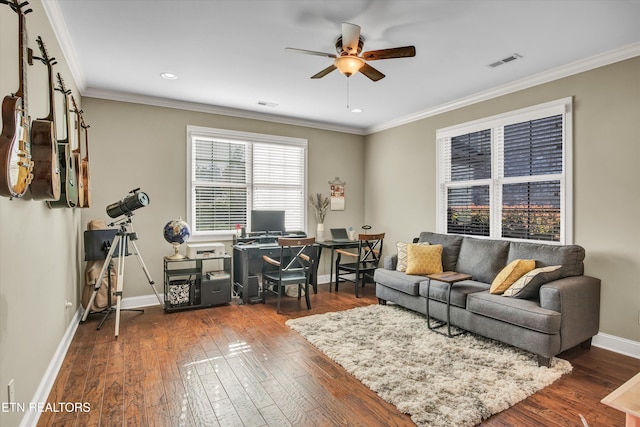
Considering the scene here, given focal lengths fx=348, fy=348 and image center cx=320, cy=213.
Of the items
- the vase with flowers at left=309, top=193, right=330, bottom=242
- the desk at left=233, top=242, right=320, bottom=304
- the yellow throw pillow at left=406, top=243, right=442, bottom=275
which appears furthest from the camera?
the vase with flowers at left=309, top=193, right=330, bottom=242

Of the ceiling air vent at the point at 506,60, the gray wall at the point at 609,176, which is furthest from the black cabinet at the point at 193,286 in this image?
the gray wall at the point at 609,176

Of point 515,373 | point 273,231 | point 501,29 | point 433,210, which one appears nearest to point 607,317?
point 515,373

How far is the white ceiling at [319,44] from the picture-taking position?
2518 millimetres

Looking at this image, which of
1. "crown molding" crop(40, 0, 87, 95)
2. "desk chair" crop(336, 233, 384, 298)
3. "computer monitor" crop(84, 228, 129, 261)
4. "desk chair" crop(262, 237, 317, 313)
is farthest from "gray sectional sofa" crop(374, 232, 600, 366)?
"crown molding" crop(40, 0, 87, 95)

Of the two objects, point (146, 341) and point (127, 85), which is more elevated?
point (127, 85)

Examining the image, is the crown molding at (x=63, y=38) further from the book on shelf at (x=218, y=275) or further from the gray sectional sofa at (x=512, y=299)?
the gray sectional sofa at (x=512, y=299)

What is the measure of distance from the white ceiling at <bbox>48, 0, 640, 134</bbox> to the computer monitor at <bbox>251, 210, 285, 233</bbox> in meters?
1.63

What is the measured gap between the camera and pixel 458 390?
7.93ft

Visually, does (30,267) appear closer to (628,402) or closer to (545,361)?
(628,402)

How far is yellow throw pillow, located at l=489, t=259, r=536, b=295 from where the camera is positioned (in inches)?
129

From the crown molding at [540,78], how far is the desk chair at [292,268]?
2.54 metres

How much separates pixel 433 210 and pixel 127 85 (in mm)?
4270

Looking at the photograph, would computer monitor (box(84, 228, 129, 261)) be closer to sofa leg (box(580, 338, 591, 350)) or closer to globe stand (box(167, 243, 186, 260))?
globe stand (box(167, 243, 186, 260))

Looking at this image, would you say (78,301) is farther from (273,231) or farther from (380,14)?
(380,14)
